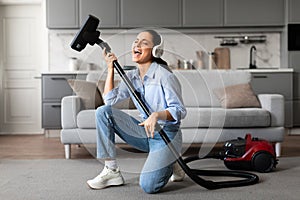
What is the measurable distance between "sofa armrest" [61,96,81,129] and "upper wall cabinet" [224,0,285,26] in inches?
112

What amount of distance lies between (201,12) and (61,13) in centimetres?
177

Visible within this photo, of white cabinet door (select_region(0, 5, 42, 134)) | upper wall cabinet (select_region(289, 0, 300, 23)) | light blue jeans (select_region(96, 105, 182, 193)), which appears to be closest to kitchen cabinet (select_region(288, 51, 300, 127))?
upper wall cabinet (select_region(289, 0, 300, 23))

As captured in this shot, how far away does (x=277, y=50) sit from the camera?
625cm

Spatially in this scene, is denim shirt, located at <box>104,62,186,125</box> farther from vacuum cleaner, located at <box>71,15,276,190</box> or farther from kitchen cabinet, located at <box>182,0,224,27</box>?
kitchen cabinet, located at <box>182,0,224,27</box>

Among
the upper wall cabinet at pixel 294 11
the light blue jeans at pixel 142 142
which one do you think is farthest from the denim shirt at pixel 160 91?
the upper wall cabinet at pixel 294 11

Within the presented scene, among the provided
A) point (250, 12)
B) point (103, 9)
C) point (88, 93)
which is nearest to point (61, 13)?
point (103, 9)

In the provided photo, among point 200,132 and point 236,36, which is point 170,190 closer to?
point 200,132

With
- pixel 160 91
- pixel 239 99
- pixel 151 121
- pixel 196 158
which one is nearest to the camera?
pixel 151 121

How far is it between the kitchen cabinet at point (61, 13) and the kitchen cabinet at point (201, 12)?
1390mm

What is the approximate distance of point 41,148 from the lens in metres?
4.71

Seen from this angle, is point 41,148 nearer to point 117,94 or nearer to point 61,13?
point 61,13

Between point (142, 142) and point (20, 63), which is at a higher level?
point (20, 63)

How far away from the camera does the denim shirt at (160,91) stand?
241 centimetres

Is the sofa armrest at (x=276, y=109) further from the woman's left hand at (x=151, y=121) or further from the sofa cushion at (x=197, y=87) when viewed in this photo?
the woman's left hand at (x=151, y=121)
